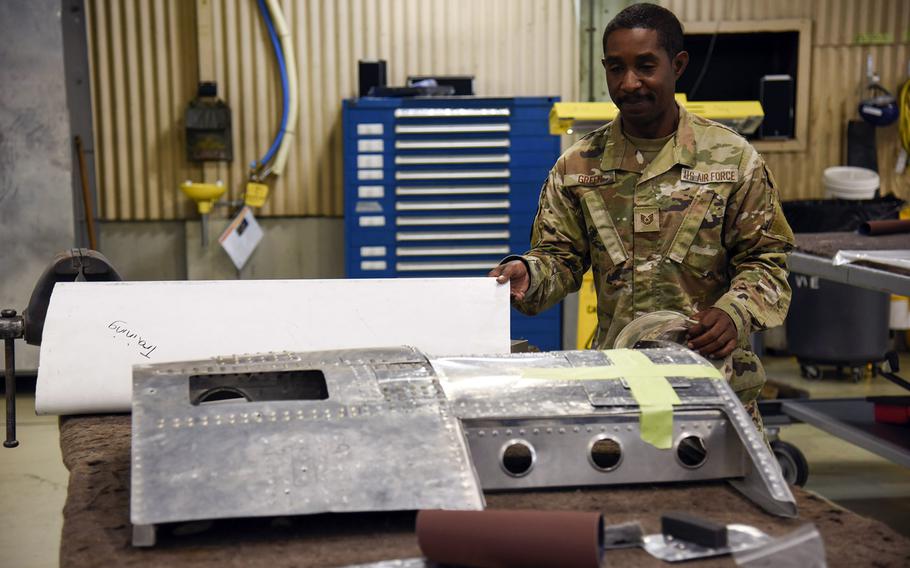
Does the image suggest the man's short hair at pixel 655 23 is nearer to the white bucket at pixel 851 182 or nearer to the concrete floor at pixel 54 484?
the concrete floor at pixel 54 484

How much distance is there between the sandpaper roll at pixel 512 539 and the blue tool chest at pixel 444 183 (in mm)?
3755

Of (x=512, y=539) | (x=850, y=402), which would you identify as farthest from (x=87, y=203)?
(x=512, y=539)

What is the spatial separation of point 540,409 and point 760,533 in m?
0.36

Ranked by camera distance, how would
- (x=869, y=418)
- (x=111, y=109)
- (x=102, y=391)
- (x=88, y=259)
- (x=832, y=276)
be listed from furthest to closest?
(x=111, y=109), (x=869, y=418), (x=832, y=276), (x=88, y=259), (x=102, y=391)

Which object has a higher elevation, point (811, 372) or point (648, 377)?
point (648, 377)

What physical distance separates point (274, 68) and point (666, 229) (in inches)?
150

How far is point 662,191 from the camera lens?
84.6 inches

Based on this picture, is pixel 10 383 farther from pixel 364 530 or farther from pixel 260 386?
pixel 364 530

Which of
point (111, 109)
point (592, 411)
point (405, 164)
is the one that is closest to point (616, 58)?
point (592, 411)

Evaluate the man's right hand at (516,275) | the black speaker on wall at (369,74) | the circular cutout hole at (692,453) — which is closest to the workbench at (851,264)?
the man's right hand at (516,275)

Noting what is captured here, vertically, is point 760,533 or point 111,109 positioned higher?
point 111,109

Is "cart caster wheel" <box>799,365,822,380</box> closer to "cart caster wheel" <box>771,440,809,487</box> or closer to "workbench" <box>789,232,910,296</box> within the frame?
"workbench" <box>789,232,910,296</box>

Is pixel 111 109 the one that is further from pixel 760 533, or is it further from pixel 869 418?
pixel 760 533

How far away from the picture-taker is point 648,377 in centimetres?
153
